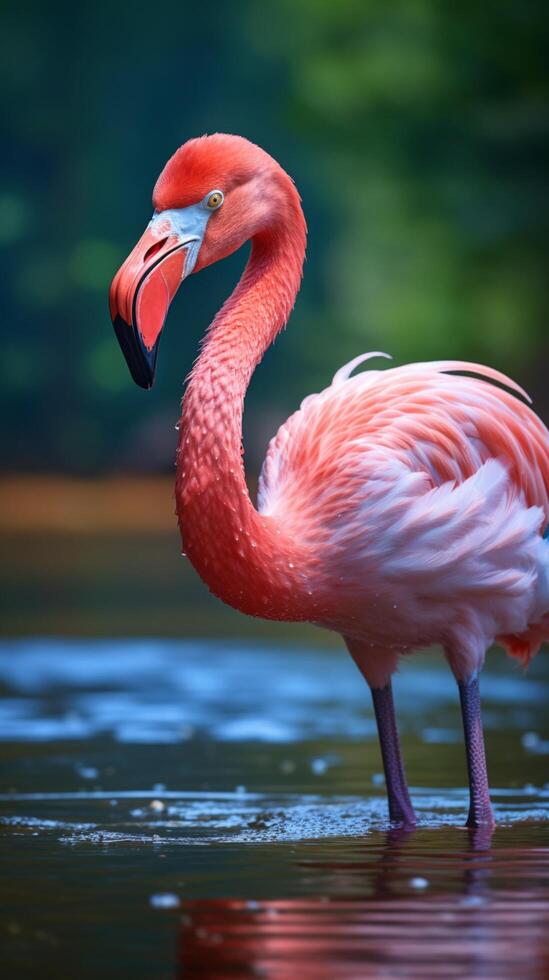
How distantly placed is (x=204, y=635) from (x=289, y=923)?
686 cm

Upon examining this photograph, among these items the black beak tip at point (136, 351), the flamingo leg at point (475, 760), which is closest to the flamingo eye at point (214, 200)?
the black beak tip at point (136, 351)

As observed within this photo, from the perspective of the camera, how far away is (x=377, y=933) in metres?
3.31

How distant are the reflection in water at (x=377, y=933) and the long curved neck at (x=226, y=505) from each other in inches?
31.6

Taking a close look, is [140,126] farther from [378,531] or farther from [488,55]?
[378,531]

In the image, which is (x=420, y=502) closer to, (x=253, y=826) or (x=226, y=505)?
(x=226, y=505)

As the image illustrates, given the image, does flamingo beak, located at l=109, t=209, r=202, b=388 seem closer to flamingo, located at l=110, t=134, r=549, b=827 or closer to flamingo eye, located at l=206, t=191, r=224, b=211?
flamingo, located at l=110, t=134, r=549, b=827

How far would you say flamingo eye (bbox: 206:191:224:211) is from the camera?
461cm

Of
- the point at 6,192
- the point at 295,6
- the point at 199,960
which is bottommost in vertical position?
the point at 199,960

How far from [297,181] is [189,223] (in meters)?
20.0

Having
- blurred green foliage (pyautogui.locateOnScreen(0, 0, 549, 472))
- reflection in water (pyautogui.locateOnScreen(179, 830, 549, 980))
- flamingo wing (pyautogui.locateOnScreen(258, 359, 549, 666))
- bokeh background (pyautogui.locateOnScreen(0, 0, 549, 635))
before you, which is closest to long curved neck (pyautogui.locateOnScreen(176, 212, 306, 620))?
flamingo wing (pyautogui.locateOnScreen(258, 359, 549, 666))

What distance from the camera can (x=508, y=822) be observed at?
4.90 metres

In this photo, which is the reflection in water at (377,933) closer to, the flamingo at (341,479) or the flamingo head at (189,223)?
the flamingo at (341,479)

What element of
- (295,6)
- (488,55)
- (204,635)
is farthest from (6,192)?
(204,635)

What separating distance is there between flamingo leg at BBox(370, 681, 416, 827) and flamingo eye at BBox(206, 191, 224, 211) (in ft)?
4.32
